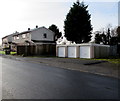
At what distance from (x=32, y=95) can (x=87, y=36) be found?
3295 cm

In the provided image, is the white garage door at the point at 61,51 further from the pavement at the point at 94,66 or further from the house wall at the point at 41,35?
the house wall at the point at 41,35

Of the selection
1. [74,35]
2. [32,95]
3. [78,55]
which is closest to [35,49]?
[74,35]

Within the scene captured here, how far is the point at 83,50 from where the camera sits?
25172 mm

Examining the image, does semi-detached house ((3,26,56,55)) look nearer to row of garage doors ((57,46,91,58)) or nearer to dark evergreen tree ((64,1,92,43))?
dark evergreen tree ((64,1,92,43))

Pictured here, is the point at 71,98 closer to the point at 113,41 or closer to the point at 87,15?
the point at 87,15

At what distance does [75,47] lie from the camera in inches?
1040

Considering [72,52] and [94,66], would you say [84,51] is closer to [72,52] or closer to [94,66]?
[72,52]

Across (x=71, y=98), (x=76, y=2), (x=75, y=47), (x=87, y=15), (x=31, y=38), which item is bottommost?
(x=71, y=98)

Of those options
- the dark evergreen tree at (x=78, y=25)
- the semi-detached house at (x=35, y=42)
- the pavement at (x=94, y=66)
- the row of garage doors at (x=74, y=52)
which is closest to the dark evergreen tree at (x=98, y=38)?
the dark evergreen tree at (x=78, y=25)

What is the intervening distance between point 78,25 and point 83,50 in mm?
12527

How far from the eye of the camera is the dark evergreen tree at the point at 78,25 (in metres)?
35.7

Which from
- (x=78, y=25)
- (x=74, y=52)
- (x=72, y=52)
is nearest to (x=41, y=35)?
(x=78, y=25)

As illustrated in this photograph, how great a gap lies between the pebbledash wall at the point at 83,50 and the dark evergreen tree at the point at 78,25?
7977mm

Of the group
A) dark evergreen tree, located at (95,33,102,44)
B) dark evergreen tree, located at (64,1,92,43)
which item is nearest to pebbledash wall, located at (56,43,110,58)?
dark evergreen tree, located at (64,1,92,43)
